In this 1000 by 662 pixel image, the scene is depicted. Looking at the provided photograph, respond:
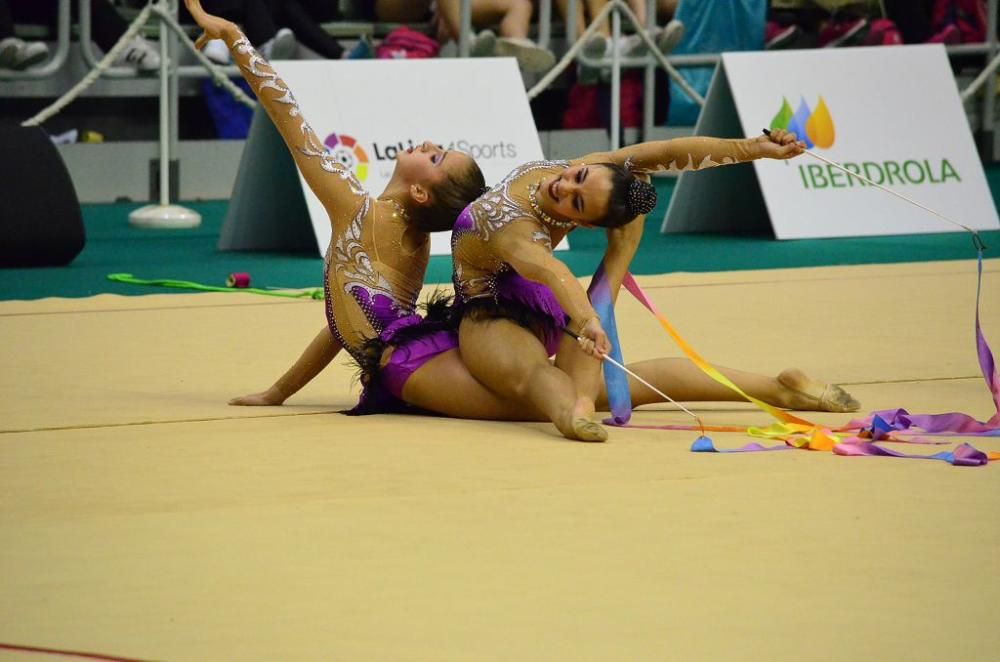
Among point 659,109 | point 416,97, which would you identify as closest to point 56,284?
point 416,97

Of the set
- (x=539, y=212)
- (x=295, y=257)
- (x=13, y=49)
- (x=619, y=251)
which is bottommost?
(x=295, y=257)

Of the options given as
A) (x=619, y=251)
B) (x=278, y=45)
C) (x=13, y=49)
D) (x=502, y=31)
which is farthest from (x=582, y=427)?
(x=502, y=31)

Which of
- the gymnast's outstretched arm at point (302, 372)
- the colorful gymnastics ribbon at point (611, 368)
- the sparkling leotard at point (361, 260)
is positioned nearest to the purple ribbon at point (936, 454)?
the colorful gymnastics ribbon at point (611, 368)

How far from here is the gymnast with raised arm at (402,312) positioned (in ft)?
12.9

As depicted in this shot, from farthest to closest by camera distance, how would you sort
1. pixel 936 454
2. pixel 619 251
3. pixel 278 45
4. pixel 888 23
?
1. pixel 888 23
2. pixel 278 45
3. pixel 619 251
4. pixel 936 454

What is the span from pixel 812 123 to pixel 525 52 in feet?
7.93

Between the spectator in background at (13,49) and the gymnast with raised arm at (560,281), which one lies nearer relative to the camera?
the gymnast with raised arm at (560,281)

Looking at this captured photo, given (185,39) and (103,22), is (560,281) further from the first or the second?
(103,22)

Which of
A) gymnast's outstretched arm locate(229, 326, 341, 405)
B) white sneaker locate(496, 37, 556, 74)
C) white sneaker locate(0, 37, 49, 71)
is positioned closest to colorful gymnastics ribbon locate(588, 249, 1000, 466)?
gymnast's outstretched arm locate(229, 326, 341, 405)

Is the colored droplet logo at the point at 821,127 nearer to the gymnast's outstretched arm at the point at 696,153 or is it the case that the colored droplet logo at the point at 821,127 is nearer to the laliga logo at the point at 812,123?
the laliga logo at the point at 812,123

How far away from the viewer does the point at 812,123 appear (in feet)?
27.4

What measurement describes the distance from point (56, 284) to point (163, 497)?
3645 millimetres

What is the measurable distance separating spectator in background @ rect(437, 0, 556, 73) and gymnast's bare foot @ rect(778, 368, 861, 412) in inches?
250

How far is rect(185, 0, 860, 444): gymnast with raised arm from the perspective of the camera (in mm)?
3920
